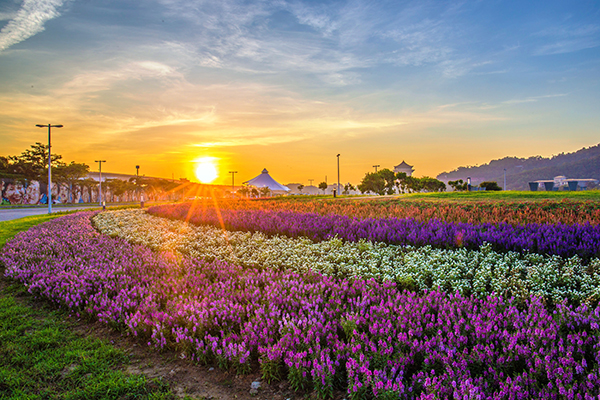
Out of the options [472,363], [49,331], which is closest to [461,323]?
[472,363]

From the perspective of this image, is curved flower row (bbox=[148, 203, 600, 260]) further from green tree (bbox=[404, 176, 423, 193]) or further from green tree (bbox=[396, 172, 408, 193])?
green tree (bbox=[404, 176, 423, 193])

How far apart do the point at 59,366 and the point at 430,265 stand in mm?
4687

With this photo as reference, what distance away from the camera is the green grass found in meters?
2.73

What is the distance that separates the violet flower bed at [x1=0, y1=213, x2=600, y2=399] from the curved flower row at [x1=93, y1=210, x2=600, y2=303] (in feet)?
2.03

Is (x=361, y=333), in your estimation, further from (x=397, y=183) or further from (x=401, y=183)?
(x=401, y=183)

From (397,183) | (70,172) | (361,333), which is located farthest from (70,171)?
(397,183)

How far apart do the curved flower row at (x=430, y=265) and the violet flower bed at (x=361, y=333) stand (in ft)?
2.03

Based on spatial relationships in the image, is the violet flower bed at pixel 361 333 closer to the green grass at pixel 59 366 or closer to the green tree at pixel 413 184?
the green grass at pixel 59 366

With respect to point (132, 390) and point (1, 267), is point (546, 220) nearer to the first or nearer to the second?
point (132, 390)

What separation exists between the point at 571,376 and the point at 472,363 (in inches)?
22.4

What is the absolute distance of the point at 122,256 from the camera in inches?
260

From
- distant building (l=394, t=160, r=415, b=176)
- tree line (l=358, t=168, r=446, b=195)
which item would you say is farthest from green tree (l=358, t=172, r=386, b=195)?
distant building (l=394, t=160, r=415, b=176)

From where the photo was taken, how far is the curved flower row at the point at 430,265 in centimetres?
405

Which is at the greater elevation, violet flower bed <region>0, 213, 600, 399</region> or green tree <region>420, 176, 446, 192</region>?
green tree <region>420, 176, 446, 192</region>
